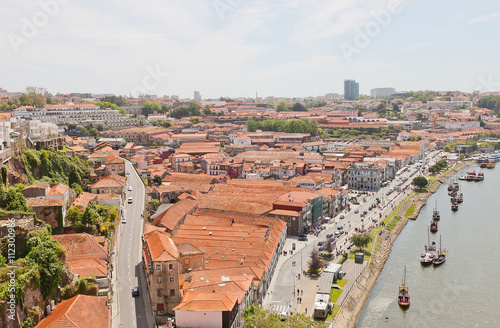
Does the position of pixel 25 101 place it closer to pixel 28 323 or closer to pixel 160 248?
pixel 160 248

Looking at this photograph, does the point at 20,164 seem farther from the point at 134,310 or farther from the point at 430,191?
the point at 430,191

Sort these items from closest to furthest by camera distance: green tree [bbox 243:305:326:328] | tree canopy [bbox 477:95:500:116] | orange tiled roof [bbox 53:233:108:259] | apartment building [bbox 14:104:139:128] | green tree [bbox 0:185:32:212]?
green tree [bbox 243:305:326:328], green tree [bbox 0:185:32:212], orange tiled roof [bbox 53:233:108:259], apartment building [bbox 14:104:139:128], tree canopy [bbox 477:95:500:116]

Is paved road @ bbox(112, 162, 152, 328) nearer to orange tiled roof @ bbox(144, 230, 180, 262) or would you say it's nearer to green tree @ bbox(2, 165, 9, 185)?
orange tiled roof @ bbox(144, 230, 180, 262)

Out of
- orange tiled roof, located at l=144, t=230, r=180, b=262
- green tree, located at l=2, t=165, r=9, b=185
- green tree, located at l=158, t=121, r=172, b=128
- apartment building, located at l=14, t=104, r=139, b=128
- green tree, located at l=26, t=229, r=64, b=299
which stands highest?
apartment building, located at l=14, t=104, r=139, b=128

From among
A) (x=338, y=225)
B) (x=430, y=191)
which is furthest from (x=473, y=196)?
(x=338, y=225)

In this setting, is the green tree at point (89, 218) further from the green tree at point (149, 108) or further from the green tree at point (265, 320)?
the green tree at point (149, 108)

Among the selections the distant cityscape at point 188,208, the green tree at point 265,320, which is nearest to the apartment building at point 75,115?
the distant cityscape at point 188,208

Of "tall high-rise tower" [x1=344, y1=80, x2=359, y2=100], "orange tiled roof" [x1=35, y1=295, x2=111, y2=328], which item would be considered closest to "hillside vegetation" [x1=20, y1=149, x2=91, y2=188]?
"orange tiled roof" [x1=35, y1=295, x2=111, y2=328]
